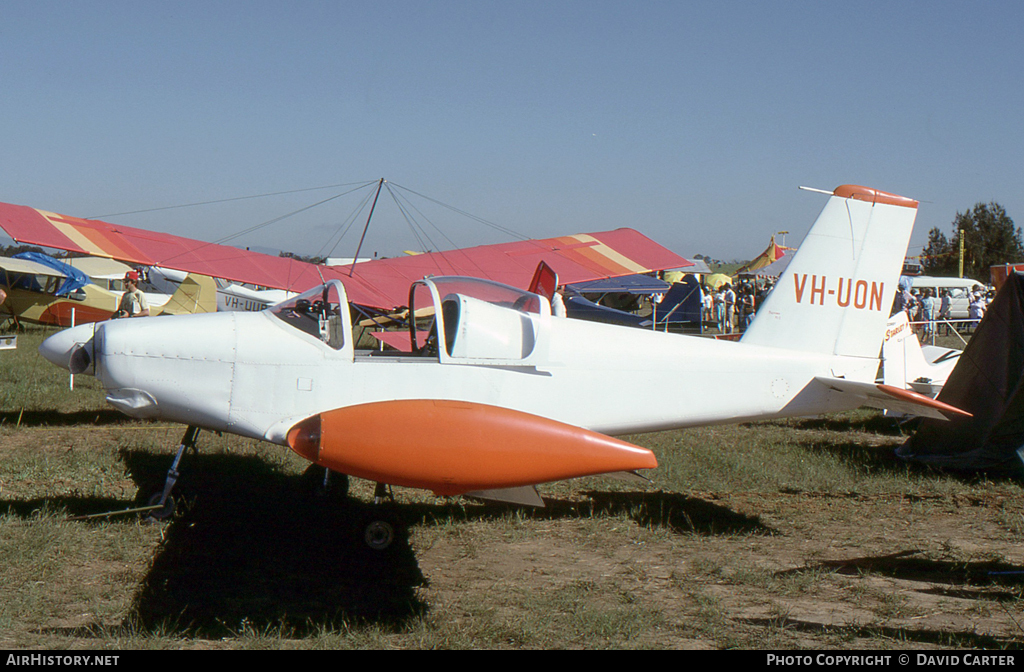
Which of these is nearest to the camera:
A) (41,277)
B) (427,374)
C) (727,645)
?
(727,645)

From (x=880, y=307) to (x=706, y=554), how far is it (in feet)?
8.48

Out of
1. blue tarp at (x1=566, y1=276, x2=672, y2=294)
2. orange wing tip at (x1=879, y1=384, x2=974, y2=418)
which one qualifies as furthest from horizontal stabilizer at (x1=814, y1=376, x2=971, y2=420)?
blue tarp at (x1=566, y1=276, x2=672, y2=294)

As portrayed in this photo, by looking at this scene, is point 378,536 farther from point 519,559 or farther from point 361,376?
point 361,376

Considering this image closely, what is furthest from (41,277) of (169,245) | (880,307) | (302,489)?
(880,307)

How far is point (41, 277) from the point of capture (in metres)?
21.2

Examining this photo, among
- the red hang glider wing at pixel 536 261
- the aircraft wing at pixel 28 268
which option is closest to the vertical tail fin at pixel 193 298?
the red hang glider wing at pixel 536 261

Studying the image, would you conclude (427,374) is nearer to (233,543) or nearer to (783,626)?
(233,543)

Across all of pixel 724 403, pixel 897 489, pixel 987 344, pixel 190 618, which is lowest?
pixel 190 618

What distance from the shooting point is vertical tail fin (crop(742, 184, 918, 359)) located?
6.21 meters

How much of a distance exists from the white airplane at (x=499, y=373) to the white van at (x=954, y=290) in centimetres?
2699

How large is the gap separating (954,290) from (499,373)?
37.0 metres

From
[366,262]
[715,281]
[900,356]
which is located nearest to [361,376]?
[900,356]

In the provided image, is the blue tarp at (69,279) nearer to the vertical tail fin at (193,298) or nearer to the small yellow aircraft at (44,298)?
the small yellow aircraft at (44,298)

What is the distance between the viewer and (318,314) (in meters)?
5.33
